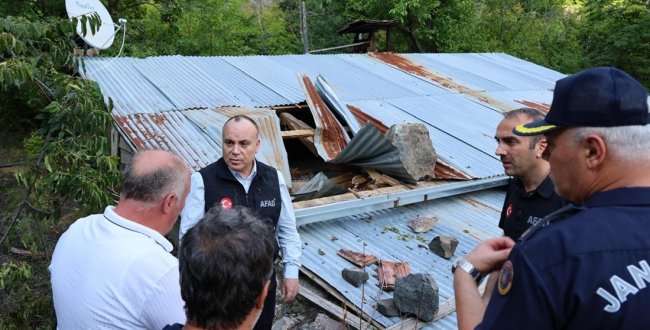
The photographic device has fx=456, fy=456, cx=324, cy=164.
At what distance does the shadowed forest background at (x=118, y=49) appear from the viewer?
3.50 m

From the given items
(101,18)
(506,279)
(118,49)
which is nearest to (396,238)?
(506,279)

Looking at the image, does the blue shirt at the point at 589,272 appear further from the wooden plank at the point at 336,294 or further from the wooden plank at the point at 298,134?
the wooden plank at the point at 298,134

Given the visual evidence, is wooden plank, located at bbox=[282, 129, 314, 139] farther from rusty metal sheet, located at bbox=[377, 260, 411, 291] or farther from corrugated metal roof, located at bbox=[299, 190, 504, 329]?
rusty metal sheet, located at bbox=[377, 260, 411, 291]

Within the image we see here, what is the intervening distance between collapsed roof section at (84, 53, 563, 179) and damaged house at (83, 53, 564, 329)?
3 centimetres

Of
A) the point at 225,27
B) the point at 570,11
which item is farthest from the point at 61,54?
the point at 570,11

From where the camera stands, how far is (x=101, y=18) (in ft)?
24.4

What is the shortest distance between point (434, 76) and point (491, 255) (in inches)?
352

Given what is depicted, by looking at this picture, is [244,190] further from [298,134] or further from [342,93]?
[342,93]

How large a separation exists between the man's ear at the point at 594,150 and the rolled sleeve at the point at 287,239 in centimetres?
221

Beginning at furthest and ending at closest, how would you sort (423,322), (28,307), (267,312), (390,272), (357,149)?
(357,149)
(28,307)
(390,272)
(423,322)
(267,312)

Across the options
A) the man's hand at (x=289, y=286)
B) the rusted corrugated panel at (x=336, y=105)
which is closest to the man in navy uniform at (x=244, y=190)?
the man's hand at (x=289, y=286)

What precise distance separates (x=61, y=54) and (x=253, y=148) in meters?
1.96

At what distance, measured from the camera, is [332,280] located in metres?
3.86

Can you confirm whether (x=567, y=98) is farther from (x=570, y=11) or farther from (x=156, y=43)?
(x=570, y=11)
